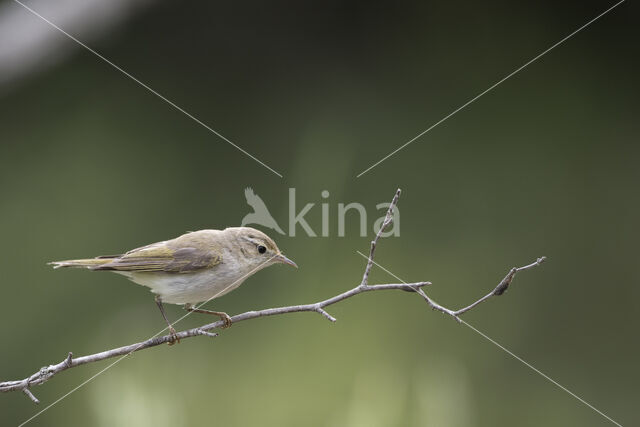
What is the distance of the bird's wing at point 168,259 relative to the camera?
267 centimetres

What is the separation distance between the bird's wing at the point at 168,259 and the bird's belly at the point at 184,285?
0.10ft

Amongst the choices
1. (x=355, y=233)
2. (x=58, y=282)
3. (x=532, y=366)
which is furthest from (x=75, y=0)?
(x=532, y=366)

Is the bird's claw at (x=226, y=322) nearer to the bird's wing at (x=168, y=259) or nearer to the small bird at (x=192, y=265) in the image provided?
the small bird at (x=192, y=265)

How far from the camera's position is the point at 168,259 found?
9.18ft

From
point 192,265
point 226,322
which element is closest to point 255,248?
point 192,265

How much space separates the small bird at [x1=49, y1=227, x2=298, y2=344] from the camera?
268cm

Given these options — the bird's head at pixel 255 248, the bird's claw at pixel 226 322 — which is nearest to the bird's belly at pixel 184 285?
the bird's claw at pixel 226 322

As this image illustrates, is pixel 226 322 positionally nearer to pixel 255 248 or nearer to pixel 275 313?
pixel 275 313

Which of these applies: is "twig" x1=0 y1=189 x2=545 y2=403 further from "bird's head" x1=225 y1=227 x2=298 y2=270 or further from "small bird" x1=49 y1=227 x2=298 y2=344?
"bird's head" x1=225 y1=227 x2=298 y2=270

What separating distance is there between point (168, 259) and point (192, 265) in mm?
98

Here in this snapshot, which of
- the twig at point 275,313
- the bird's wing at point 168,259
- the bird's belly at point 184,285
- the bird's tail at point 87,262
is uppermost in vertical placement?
the bird's wing at point 168,259

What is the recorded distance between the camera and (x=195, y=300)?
2.74 m

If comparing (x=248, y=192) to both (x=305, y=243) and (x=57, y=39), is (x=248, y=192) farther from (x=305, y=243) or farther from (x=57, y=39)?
(x=57, y=39)

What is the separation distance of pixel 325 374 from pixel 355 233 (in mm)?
1246
